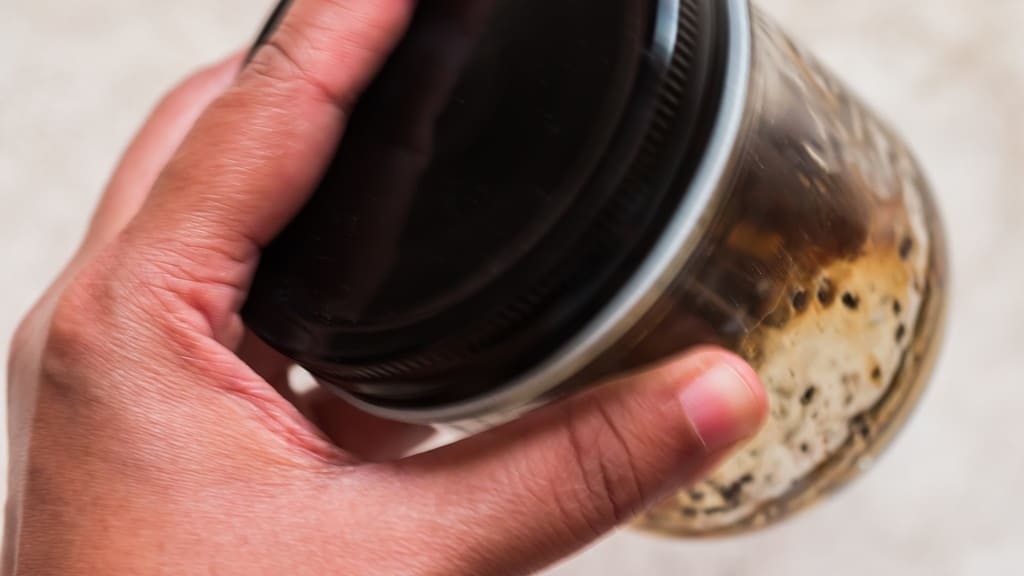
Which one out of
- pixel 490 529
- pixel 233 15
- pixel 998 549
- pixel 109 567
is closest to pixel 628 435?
pixel 490 529

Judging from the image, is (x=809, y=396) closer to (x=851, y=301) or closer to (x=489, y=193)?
(x=851, y=301)

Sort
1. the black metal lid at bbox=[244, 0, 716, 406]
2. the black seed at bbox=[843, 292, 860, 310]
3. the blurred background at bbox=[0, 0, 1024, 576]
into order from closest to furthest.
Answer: the black metal lid at bbox=[244, 0, 716, 406] → the black seed at bbox=[843, 292, 860, 310] → the blurred background at bbox=[0, 0, 1024, 576]

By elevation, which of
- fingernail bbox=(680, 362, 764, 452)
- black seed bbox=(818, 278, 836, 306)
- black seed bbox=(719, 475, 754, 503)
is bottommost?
black seed bbox=(719, 475, 754, 503)

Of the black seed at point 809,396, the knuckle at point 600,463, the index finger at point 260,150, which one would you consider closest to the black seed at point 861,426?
the black seed at point 809,396

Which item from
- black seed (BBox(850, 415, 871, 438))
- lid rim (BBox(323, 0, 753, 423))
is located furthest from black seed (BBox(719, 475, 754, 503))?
lid rim (BBox(323, 0, 753, 423))

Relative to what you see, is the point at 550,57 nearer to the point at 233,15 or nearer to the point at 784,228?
→ the point at 784,228

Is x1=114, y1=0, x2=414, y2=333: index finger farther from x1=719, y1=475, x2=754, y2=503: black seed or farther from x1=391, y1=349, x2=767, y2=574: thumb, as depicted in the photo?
x1=719, y1=475, x2=754, y2=503: black seed

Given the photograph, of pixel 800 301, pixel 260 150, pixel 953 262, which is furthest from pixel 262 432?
pixel 953 262
